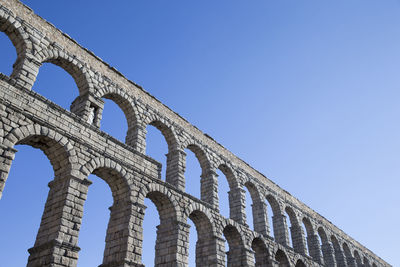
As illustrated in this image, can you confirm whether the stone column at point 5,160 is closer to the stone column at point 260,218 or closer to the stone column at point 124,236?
the stone column at point 124,236

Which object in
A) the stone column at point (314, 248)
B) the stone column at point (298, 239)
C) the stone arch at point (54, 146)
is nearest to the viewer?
the stone arch at point (54, 146)

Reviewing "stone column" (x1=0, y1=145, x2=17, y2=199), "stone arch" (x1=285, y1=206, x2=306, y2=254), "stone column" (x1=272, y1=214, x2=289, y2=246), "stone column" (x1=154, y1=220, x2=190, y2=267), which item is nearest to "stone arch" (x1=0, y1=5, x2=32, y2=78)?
"stone column" (x1=0, y1=145, x2=17, y2=199)

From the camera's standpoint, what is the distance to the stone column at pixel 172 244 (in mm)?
14117

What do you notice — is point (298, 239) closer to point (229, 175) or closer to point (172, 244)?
point (229, 175)

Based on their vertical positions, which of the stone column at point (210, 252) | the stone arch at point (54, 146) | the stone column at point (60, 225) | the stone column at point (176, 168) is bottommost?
the stone column at point (60, 225)

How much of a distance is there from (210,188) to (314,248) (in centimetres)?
1169

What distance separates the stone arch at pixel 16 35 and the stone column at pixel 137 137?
5.07m

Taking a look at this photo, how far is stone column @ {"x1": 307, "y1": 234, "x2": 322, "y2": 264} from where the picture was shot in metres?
25.2

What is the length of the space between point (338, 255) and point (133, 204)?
22512 mm

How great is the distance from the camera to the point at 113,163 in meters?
13.4

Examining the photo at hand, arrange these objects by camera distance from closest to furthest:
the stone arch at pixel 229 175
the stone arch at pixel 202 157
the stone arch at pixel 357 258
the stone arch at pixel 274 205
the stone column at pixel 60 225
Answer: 1. the stone column at pixel 60 225
2. the stone arch at pixel 202 157
3. the stone arch at pixel 229 175
4. the stone arch at pixel 274 205
5. the stone arch at pixel 357 258

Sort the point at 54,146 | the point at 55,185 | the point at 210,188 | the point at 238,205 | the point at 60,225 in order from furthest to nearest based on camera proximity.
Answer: the point at 238,205, the point at 210,188, the point at 54,146, the point at 55,185, the point at 60,225

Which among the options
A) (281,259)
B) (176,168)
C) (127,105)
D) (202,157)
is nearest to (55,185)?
(127,105)

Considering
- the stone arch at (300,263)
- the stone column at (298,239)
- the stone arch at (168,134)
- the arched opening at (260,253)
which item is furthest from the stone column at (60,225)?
the stone column at (298,239)
